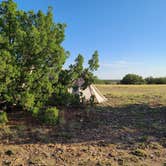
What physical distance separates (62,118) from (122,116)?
92.4 inches

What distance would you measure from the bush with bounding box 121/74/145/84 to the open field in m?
37.0

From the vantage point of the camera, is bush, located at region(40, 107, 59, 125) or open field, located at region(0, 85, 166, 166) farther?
bush, located at region(40, 107, 59, 125)

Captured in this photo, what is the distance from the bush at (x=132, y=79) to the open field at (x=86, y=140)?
37.0 m

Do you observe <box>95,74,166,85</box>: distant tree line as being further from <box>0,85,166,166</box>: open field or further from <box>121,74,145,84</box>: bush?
<box>0,85,166,166</box>: open field

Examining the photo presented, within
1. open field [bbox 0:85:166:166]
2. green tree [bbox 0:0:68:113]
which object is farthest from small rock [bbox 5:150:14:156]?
green tree [bbox 0:0:68:113]

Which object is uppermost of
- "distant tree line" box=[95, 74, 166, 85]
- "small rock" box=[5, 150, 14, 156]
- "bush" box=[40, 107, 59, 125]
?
"distant tree line" box=[95, 74, 166, 85]

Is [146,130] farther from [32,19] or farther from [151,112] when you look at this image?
[32,19]

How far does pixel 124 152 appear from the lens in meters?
5.99

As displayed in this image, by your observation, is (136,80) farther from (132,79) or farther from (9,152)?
(9,152)

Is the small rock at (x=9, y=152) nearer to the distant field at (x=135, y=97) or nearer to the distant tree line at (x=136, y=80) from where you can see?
the distant field at (x=135, y=97)

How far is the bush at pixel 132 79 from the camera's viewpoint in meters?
46.3

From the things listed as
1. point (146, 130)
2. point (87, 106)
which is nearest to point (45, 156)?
point (146, 130)

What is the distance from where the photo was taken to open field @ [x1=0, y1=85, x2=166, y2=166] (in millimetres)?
5516

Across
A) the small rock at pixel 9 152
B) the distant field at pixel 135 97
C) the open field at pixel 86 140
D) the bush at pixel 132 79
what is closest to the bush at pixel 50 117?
the open field at pixel 86 140
